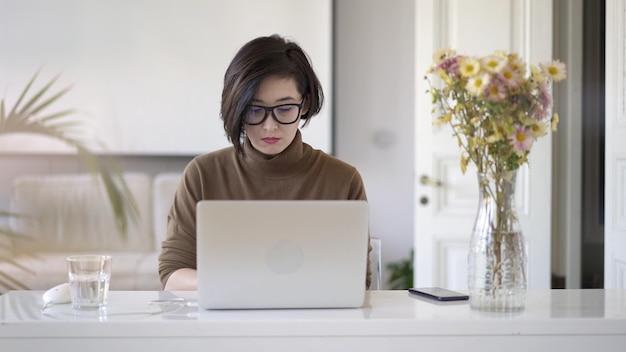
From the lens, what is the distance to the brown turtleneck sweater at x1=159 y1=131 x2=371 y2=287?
6.75 ft

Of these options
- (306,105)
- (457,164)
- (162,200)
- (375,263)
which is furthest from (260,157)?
(162,200)

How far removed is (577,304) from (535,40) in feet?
7.06

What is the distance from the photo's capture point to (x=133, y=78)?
4340 millimetres

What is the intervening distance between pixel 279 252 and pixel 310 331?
0.46ft

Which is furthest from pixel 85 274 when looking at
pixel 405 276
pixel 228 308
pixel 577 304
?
pixel 405 276

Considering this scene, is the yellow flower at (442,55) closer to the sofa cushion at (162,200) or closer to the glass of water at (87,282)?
the glass of water at (87,282)

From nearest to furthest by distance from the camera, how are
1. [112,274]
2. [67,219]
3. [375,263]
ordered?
1. [375,263]
2. [112,274]
3. [67,219]

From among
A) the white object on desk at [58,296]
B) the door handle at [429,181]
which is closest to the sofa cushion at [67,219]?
the door handle at [429,181]

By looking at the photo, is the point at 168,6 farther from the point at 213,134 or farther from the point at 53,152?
the point at 53,152

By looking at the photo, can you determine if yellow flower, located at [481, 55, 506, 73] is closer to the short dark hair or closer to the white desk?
the white desk

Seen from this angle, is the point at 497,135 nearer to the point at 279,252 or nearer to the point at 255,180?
the point at 279,252

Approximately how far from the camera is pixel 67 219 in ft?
13.8

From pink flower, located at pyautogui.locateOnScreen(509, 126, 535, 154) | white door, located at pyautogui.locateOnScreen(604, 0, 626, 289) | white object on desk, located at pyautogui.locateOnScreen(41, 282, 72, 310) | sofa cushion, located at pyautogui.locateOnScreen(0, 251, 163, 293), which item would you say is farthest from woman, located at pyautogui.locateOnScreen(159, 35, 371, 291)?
sofa cushion, located at pyautogui.locateOnScreen(0, 251, 163, 293)

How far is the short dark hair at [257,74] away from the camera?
6.21 feet
